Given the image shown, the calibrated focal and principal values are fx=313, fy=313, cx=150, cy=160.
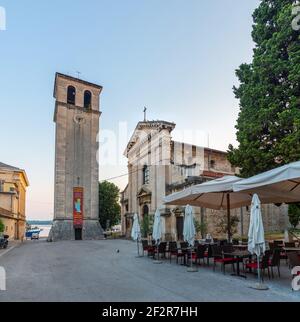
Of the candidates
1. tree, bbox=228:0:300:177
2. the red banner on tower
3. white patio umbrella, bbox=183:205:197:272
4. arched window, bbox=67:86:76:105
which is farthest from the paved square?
arched window, bbox=67:86:76:105

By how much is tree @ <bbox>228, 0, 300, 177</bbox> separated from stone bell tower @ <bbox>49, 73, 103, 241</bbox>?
84.1ft

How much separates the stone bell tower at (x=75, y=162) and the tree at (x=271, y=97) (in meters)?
25.6

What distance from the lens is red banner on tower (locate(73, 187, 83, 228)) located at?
36.5 meters

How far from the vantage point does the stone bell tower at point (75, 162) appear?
3622 centimetres

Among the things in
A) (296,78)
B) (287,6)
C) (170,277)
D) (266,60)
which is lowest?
(170,277)

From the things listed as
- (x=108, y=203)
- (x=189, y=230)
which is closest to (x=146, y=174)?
(x=108, y=203)

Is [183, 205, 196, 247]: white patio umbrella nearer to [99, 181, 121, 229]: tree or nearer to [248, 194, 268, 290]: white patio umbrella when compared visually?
[248, 194, 268, 290]: white patio umbrella

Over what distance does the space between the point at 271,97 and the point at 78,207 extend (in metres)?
28.2

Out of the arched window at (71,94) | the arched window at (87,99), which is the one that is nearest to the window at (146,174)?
the arched window at (87,99)

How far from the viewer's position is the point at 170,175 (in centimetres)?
3003
